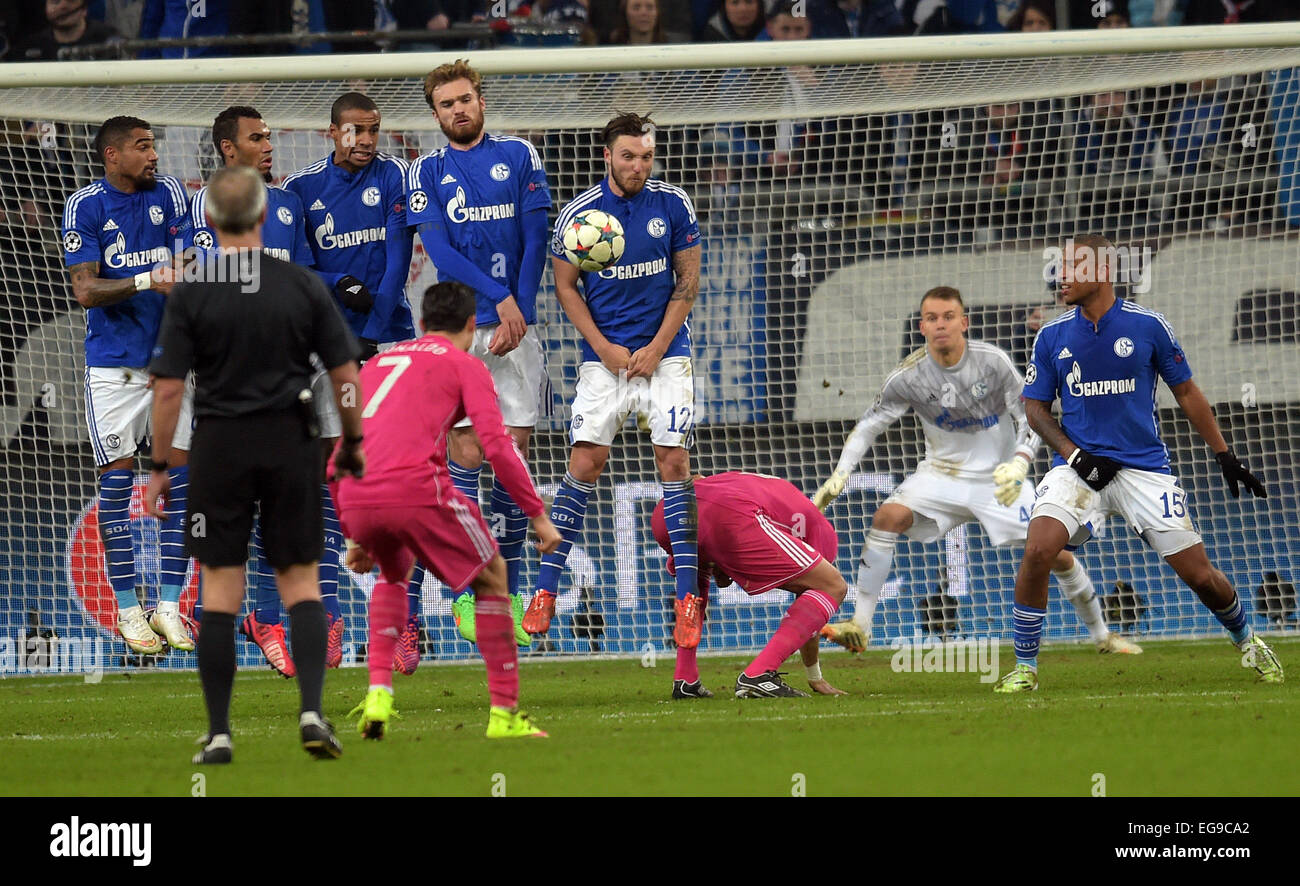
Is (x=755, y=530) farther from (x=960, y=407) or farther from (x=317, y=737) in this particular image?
(x=317, y=737)

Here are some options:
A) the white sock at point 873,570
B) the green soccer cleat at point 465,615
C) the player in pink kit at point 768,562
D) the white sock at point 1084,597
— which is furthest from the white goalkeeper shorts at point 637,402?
the white sock at point 1084,597

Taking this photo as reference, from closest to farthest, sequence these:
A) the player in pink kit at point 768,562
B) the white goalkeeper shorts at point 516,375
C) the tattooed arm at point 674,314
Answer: the player in pink kit at point 768,562 → the tattooed arm at point 674,314 → the white goalkeeper shorts at point 516,375

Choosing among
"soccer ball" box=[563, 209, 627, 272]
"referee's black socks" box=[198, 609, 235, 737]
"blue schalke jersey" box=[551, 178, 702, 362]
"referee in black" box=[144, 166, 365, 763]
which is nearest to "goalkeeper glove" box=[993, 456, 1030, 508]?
"blue schalke jersey" box=[551, 178, 702, 362]

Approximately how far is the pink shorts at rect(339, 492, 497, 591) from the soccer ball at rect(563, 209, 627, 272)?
8.22 feet

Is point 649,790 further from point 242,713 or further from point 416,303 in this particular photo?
point 416,303

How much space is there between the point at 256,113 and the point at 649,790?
4.99m

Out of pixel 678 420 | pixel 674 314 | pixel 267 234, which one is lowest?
pixel 678 420

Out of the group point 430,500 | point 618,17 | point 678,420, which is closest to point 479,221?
point 678,420

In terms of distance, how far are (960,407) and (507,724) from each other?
4.35m

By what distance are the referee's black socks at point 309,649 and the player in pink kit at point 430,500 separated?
0.40 meters

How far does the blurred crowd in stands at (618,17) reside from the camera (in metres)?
13.0

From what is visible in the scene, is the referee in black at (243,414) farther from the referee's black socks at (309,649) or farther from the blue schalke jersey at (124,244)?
the blue schalke jersey at (124,244)

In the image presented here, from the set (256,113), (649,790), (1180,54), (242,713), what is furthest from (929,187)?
(649,790)

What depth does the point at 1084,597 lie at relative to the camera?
9.13 meters
